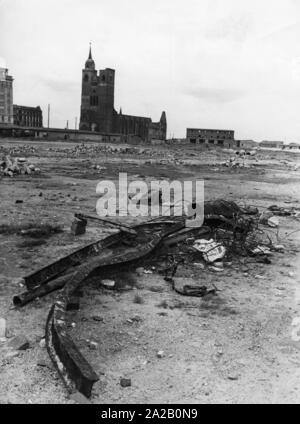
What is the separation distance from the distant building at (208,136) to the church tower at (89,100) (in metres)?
19.2

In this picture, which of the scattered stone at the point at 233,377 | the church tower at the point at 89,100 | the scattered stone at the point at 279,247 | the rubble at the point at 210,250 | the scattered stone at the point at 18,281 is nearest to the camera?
the scattered stone at the point at 233,377

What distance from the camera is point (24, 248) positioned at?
6.15 meters

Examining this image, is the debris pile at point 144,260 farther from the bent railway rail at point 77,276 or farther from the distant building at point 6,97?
the distant building at point 6,97

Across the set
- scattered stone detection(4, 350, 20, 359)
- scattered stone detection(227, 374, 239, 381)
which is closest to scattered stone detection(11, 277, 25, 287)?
scattered stone detection(4, 350, 20, 359)

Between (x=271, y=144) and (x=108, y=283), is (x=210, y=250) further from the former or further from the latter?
(x=271, y=144)

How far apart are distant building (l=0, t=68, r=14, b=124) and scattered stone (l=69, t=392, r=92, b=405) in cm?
7221

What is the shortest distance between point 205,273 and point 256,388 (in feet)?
8.31

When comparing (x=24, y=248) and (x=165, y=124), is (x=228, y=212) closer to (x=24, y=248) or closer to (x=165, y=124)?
(x=24, y=248)

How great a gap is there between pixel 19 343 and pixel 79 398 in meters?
0.91

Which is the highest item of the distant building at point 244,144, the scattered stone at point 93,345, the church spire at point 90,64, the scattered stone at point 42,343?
the church spire at point 90,64

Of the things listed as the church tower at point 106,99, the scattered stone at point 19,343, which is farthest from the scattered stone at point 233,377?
the church tower at point 106,99

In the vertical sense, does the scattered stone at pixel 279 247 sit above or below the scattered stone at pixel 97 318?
above

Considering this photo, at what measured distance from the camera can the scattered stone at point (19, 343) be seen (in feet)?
11.1
